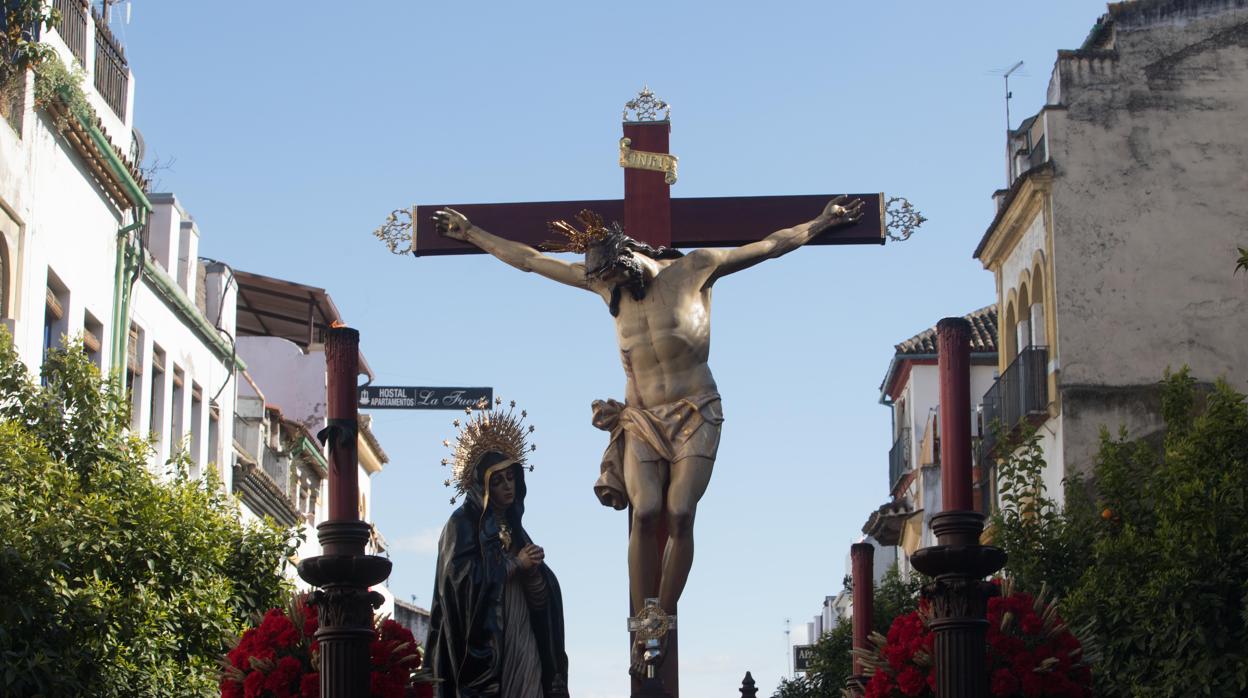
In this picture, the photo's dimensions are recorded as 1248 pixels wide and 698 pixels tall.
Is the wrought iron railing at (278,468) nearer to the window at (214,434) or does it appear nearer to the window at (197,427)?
the window at (214,434)

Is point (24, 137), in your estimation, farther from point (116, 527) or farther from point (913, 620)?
point (913, 620)

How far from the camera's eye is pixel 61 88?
25906 millimetres

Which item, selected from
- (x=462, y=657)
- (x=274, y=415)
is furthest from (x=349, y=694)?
(x=274, y=415)

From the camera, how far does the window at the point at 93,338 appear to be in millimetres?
28531

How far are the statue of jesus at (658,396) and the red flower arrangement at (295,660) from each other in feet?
5.58

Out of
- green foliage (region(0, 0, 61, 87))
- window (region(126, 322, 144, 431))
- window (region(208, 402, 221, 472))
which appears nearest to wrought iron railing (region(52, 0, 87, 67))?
green foliage (region(0, 0, 61, 87))

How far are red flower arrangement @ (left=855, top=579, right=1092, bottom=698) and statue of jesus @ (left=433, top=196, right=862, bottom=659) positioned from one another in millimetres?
1842

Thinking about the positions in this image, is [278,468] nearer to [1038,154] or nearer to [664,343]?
[1038,154]

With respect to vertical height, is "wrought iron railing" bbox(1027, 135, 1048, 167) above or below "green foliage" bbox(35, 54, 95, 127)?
above

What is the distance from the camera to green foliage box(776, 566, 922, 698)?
27672mm

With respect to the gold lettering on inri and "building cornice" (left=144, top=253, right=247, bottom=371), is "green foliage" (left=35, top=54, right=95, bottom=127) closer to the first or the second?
"building cornice" (left=144, top=253, right=247, bottom=371)

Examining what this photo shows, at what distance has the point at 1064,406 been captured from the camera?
30531mm

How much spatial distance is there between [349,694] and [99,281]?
20305 millimetres

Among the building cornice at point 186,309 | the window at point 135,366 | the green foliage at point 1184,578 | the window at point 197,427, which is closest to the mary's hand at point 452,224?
the green foliage at point 1184,578
